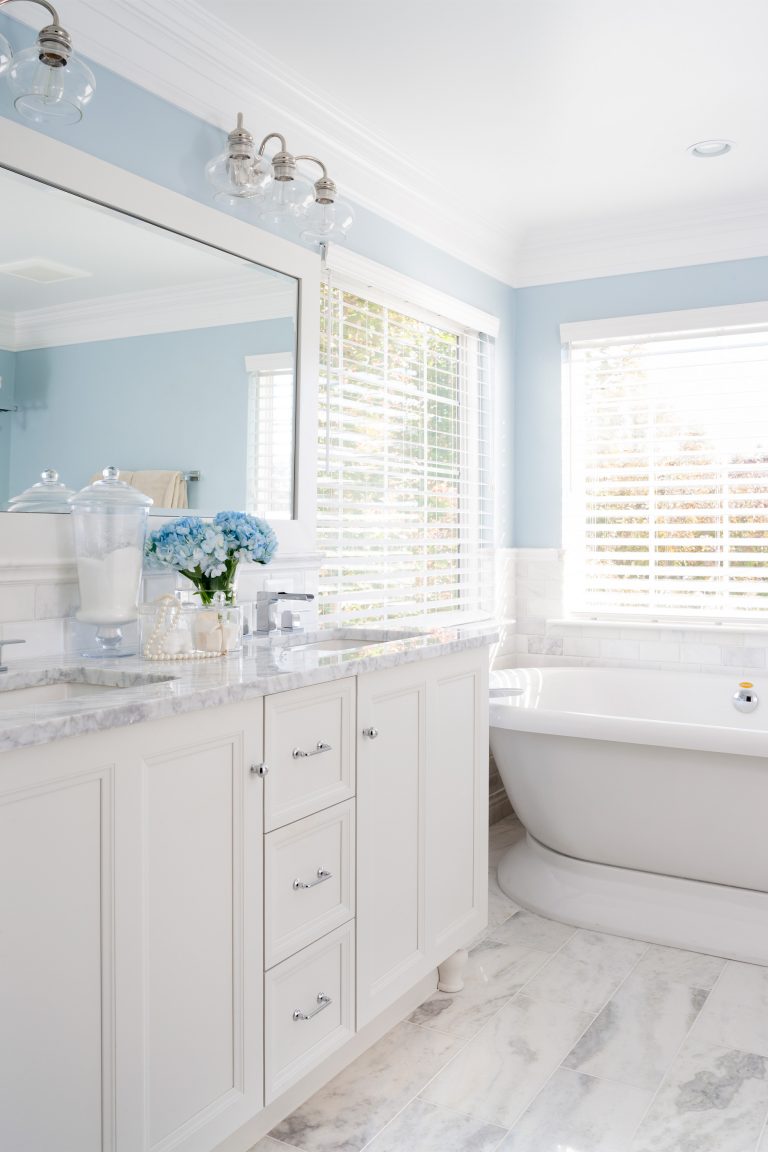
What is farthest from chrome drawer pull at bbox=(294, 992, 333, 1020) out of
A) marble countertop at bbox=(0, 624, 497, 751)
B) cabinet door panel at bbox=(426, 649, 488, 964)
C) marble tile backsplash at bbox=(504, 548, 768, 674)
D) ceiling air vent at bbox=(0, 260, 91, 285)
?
marble tile backsplash at bbox=(504, 548, 768, 674)

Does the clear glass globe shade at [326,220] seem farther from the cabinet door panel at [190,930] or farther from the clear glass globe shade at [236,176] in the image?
the cabinet door panel at [190,930]

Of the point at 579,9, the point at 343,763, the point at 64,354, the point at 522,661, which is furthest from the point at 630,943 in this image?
the point at 579,9

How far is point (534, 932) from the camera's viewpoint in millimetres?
3008

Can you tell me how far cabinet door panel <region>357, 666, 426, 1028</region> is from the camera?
2111mm

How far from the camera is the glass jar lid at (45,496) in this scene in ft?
6.70

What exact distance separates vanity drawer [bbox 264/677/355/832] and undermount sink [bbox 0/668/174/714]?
9.3 inches

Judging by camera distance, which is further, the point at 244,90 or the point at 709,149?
the point at 709,149

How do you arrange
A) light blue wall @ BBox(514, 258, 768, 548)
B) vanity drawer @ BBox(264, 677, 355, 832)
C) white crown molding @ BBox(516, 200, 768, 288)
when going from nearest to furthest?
vanity drawer @ BBox(264, 677, 355, 832)
white crown molding @ BBox(516, 200, 768, 288)
light blue wall @ BBox(514, 258, 768, 548)

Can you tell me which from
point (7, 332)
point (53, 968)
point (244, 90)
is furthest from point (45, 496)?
point (244, 90)

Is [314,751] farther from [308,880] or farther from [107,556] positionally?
[107,556]

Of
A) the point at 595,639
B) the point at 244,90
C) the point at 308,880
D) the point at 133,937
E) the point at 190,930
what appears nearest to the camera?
the point at 133,937

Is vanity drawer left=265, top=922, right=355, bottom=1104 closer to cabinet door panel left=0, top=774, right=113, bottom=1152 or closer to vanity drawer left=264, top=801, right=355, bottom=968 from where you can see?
vanity drawer left=264, top=801, right=355, bottom=968

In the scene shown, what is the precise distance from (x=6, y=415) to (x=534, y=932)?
2159mm

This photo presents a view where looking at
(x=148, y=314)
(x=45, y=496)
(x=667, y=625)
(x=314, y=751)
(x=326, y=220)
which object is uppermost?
(x=326, y=220)
